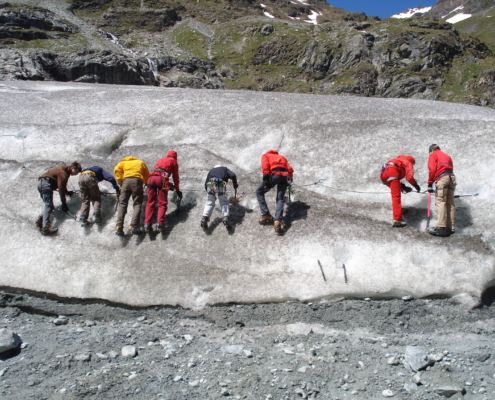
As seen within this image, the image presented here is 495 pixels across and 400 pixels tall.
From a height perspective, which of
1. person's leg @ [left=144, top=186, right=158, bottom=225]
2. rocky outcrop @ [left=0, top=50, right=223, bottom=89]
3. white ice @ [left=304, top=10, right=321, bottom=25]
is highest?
white ice @ [left=304, top=10, right=321, bottom=25]

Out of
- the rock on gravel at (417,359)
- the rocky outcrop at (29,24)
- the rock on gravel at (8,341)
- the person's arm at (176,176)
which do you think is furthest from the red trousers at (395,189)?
the rocky outcrop at (29,24)

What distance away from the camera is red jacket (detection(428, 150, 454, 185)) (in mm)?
11836

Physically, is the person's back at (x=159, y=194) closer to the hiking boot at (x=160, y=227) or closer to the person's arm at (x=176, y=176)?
the hiking boot at (x=160, y=227)

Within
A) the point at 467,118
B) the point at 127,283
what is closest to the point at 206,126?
the point at 127,283

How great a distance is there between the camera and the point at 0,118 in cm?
1870

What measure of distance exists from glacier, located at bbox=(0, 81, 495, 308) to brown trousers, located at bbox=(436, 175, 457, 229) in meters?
0.66

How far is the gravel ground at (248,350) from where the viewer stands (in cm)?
702

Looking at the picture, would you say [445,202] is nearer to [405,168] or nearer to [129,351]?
[405,168]

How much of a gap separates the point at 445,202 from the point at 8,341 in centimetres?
1276

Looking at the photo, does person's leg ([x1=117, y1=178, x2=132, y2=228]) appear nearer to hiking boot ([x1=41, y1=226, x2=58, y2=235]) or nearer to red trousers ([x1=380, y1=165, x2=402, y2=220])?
hiking boot ([x1=41, y1=226, x2=58, y2=235])

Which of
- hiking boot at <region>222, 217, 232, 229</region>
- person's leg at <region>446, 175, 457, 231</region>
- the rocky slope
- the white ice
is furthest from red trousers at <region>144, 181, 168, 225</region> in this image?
the white ice

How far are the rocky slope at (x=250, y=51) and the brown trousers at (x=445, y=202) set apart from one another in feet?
206

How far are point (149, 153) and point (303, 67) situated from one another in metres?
105

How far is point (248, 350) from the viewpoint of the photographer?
8.51m
